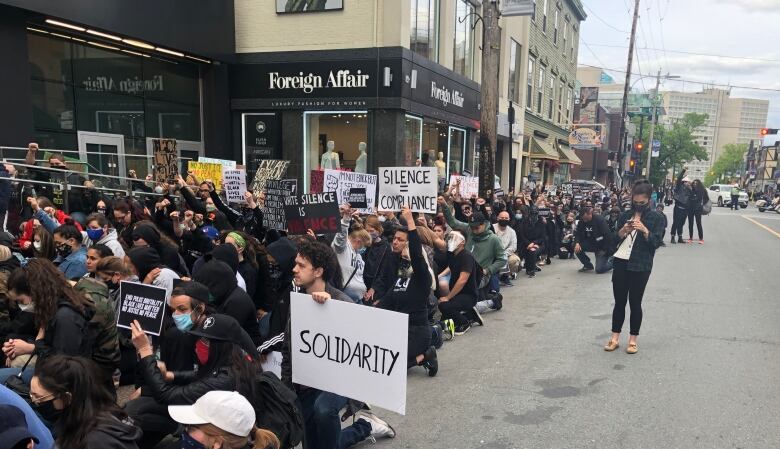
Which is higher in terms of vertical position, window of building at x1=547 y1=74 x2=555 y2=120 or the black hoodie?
window of building at x1=547 y1=74 x2=555 y2=120

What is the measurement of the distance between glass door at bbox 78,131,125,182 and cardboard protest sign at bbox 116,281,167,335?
9.97m

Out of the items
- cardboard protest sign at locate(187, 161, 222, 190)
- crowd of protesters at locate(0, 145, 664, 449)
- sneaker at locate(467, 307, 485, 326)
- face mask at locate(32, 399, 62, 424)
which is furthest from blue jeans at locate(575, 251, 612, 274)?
face mask at locate(32, 399, 62, 424)

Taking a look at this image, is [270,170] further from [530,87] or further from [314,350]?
[530,87]

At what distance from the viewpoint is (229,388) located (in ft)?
9.82

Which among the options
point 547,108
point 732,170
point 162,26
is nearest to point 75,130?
point 162,26

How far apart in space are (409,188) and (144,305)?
3.98 metres

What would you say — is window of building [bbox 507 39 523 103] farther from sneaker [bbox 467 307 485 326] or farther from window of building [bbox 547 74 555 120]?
sneaker [bbox 467 307 485 326]

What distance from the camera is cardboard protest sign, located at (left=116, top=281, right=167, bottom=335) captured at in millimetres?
3627

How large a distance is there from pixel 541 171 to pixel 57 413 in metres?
33.9

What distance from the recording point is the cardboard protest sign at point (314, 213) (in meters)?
5.97

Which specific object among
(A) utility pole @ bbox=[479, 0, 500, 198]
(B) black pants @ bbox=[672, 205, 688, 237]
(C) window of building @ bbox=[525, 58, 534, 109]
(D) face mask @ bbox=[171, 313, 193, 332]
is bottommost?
(B) black pants @ bbox=[672, 205, 688, 237]

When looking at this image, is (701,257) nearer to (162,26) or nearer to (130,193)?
(130,193)

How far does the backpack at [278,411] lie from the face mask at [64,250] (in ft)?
10.9

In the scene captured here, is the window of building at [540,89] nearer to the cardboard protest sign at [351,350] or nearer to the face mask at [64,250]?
the face mask at [64,250]
